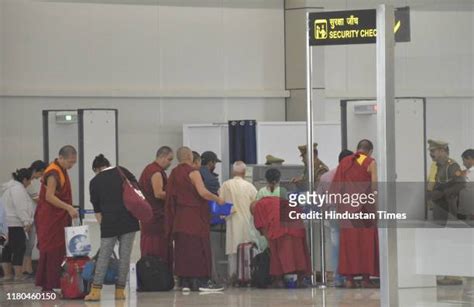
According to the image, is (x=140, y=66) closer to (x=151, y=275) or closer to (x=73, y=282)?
(x=151, y=275)

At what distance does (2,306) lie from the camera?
12883mm

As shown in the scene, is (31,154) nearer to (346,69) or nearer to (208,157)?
(208,157)

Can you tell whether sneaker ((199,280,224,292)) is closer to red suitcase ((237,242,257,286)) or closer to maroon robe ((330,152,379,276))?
red suitcase ((237,242,257,286))

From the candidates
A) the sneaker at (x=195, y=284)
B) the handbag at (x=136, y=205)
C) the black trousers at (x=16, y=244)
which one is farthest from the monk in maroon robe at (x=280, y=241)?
the black trousers at (x=16, y=244)

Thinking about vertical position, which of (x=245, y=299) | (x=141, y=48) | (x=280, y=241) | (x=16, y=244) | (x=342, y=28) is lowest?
(x=245, y=299)

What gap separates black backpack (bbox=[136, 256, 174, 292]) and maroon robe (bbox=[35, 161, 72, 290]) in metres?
0.87

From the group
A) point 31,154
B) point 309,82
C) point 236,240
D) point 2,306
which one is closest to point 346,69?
point 309,82

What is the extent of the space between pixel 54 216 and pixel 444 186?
19.3 ft

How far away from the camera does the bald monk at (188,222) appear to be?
13.6 metres

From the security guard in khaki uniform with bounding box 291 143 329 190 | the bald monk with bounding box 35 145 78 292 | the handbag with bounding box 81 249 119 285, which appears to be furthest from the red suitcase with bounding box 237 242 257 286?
the bald monk with bounding box 35 145 78 292

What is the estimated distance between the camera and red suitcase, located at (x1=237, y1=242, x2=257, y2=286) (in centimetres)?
1403

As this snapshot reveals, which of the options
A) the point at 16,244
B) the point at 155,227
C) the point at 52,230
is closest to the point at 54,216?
the point at 52,230

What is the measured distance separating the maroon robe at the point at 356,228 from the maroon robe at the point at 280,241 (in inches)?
22.2

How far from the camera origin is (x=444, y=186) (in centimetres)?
865
